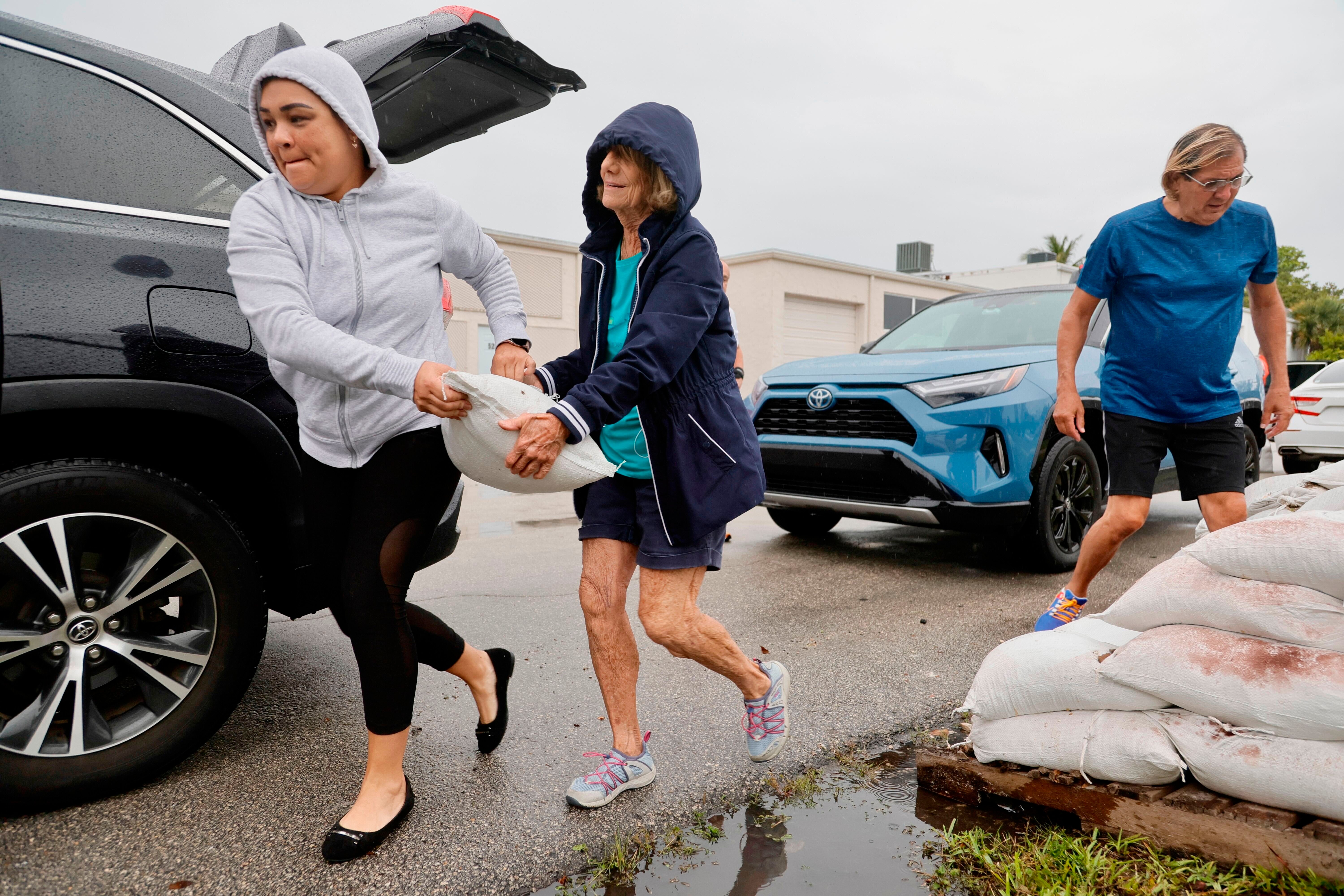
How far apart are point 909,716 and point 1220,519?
150 centimetres

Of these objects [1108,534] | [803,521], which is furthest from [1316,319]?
[1108,534]

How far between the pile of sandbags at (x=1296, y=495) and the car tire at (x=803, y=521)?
2.59 meters

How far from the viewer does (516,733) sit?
280cm

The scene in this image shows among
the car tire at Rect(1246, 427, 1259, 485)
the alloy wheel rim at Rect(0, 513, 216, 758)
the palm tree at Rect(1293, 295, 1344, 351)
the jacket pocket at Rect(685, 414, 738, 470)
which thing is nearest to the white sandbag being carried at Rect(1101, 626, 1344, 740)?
the jacket pocket at Rect(685, 414, 738, 470)

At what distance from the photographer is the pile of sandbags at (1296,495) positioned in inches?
109

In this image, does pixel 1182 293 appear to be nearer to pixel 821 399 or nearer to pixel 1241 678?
pixel 1241 678

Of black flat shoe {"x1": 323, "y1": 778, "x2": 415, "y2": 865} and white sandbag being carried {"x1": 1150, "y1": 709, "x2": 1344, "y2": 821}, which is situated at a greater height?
white sandbag being carried {"x1": 1150, "y1": 709, "x2": 1344, "y2": 821}

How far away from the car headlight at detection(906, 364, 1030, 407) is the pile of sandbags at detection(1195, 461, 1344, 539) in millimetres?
1174

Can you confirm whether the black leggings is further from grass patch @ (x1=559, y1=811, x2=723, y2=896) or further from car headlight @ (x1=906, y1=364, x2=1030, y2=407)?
car headlight @ (x1=906, y1=364, x2=1030, y2=407)

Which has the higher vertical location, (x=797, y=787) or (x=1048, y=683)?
(x=1048, y=683)

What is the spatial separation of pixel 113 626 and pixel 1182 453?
140 inches

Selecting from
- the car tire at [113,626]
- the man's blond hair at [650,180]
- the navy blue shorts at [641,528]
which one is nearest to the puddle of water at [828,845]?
the navy blue shorts at [641,528]

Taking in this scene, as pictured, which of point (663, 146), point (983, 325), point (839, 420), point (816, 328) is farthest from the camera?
point (816, 328)

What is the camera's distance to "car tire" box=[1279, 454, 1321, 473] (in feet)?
32.7
